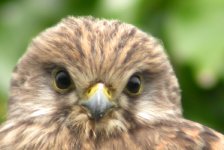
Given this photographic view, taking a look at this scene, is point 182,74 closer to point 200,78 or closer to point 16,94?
point 200,78

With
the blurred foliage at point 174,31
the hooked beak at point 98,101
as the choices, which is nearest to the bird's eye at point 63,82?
the hooked beak at point 98,101

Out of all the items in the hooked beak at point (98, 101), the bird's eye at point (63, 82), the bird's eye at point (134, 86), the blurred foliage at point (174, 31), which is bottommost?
the hooked beak at point (98, 101)

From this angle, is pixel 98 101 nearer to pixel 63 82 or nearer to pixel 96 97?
pixel 96 97

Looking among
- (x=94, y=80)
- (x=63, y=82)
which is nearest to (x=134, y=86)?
(x=94, y=80)

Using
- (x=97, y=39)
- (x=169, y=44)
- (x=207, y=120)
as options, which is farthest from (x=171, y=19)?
(x=97, y=39)

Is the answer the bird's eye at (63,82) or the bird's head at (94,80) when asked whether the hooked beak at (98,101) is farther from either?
the bird's eye at (63,82)

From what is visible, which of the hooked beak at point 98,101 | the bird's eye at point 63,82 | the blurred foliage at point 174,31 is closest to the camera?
the hooked beak at point 98,101
